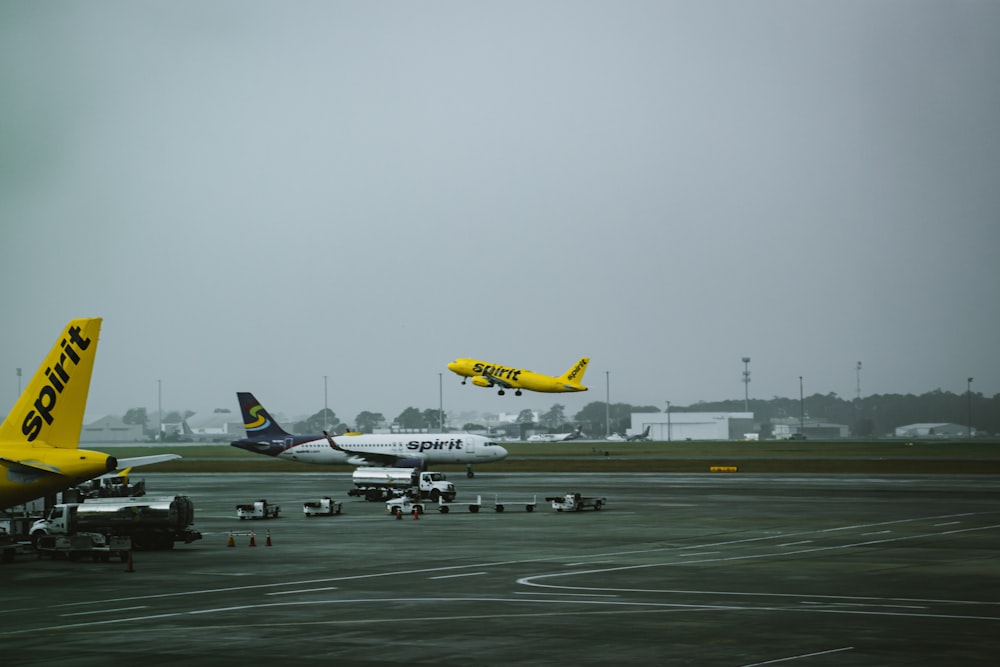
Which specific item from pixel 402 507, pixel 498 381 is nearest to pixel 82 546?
pixel 402 507

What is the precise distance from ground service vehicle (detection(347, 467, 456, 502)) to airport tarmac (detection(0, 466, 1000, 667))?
42.6 ft

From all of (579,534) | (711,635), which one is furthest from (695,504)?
(711,635)

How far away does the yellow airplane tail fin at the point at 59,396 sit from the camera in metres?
41.6

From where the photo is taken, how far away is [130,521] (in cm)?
5003

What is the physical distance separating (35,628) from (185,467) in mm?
131996

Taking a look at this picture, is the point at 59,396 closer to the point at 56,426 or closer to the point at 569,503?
the point at 56,426

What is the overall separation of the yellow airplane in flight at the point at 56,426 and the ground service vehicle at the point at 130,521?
23.6ft

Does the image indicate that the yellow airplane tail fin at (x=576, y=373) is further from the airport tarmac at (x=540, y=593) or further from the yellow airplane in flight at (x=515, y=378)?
the airport tarmac at (x=540, y=593)

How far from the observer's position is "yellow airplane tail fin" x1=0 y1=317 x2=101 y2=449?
41.6 m

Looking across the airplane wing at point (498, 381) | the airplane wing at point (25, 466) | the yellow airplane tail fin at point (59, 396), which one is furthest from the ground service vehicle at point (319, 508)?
the airplane wing at point (498, 381)

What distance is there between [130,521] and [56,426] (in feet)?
31.3

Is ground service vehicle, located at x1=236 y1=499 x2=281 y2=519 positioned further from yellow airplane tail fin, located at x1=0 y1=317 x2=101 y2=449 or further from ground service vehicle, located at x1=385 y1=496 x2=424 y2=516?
yellow airplane tail fin, located at x1=0 y1=317 x2=101 y2=449

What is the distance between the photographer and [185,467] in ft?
513

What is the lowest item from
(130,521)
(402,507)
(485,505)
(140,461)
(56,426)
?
(485,505)
